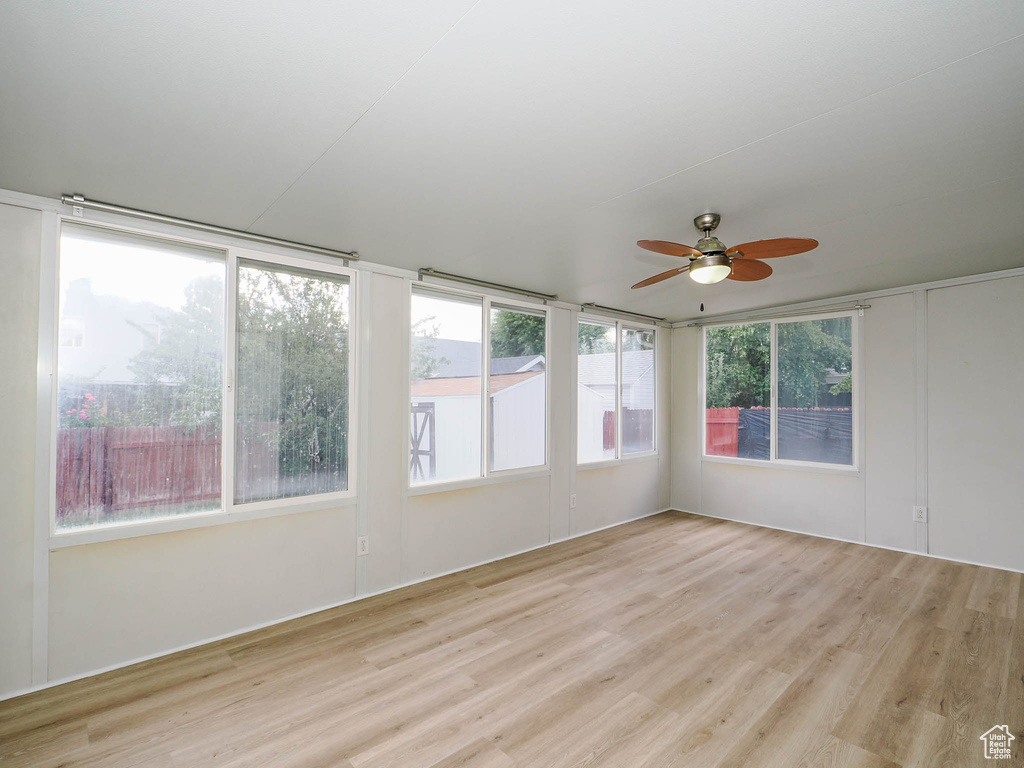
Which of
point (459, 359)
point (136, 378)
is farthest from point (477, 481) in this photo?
point (136, 378)

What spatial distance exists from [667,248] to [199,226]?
8.57ft

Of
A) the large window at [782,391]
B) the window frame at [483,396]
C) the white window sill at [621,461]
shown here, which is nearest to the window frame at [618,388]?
the white window sill at [621,461]

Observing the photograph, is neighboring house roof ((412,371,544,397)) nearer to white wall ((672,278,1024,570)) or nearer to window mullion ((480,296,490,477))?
window mullion ((480,296,490,477))

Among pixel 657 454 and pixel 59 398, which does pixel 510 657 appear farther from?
pixel 657 454

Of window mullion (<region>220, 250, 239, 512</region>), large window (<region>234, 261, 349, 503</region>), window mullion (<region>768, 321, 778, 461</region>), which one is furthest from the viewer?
window mullion (<region>768, 321, 778, 461</region>)

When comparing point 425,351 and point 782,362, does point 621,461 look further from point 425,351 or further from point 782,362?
point 425,351

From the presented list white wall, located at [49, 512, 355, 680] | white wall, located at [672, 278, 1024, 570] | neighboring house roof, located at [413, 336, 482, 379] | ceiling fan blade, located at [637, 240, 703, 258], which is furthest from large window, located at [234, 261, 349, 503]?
white wall, located at [672, 278, 1024, 570]

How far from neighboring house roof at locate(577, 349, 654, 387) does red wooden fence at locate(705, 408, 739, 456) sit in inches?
38.7

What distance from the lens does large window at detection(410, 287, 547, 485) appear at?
3.89 m

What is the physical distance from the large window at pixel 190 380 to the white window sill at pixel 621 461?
8.52 ft

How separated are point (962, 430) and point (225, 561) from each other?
5.67 meters

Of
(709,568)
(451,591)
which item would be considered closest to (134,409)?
(451,591)

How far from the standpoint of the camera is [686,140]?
75.5 inches

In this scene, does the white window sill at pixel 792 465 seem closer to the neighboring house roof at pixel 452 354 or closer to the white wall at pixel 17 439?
the neighboring house roof at pixel 452 354
